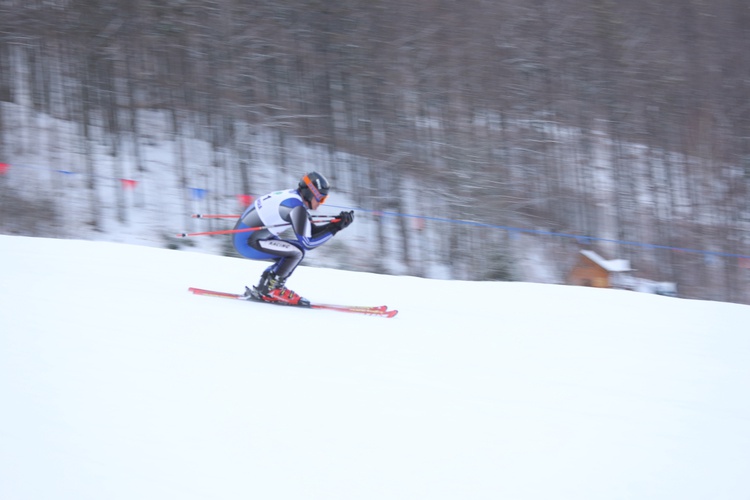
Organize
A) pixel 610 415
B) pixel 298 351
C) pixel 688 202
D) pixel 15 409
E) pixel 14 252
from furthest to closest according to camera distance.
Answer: pixel 688 202 < pixel 14 252 < pixel 298 351 < pixel 610 415 < pixel 15 409

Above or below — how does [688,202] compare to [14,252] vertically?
above

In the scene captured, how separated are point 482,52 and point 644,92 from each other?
347 cm

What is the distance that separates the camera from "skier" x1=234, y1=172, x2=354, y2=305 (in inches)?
222

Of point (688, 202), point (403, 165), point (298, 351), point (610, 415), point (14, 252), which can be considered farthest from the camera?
point (688, 202)

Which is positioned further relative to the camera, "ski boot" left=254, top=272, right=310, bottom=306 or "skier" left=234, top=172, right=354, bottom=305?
"ski boot" left=254, top=272, right=310, bottom=306

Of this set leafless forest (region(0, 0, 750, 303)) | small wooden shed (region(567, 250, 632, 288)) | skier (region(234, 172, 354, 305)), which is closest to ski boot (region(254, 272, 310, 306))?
skier (region(234, 172, 354, 305))

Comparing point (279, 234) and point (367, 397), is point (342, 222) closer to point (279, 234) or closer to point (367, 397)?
point (279, 234)

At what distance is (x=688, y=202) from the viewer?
42.2ft

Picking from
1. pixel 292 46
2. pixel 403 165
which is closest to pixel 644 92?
pixel 403 165

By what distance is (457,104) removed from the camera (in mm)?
12266

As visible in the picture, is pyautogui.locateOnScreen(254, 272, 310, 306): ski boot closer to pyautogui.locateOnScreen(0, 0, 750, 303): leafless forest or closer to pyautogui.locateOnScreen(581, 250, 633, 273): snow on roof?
pyautogui.locateOnScreen(0, 0, 750, 303): leafless forest

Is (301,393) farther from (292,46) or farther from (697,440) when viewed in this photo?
(292,46)

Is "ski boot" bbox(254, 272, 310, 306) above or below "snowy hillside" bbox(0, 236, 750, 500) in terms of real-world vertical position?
above

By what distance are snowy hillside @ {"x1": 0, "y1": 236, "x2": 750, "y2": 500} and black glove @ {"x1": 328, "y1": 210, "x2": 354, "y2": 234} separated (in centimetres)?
72
